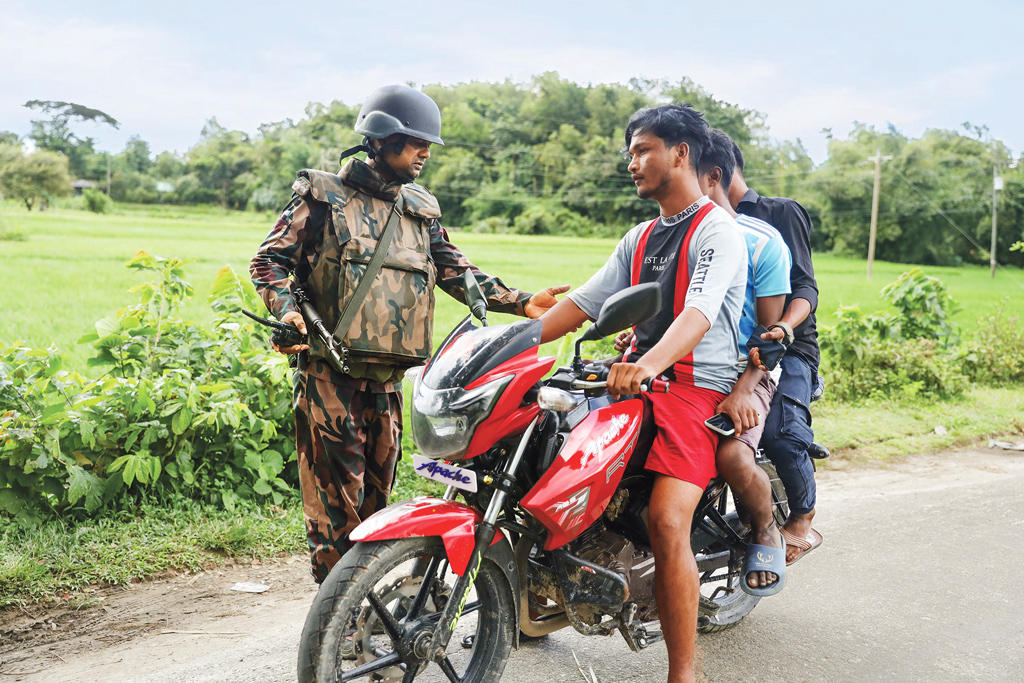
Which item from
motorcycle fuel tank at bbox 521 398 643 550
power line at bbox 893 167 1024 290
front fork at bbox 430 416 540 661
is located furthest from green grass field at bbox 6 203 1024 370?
motorcycle fuel tank at bbox 521 398 643 550

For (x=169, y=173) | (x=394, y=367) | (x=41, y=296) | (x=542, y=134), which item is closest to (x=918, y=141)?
(x=542, y=134)

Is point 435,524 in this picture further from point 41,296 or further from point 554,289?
point 41,296

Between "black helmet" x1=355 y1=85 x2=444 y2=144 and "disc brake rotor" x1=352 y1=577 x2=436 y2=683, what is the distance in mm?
1458

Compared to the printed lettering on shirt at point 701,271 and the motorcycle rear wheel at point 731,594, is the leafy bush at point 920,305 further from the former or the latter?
the printed lettering on shirt at point 701,271

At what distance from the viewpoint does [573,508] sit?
2.28 metres

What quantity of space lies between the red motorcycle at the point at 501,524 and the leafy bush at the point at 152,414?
1922mm

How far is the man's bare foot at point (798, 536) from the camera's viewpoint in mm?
3025

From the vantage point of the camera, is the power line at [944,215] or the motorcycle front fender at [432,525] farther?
the power line at [944,215]

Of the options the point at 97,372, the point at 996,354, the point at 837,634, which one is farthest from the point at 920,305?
the point at 97,372

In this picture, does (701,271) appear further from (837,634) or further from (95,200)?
(95,200)

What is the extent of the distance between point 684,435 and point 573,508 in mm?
483

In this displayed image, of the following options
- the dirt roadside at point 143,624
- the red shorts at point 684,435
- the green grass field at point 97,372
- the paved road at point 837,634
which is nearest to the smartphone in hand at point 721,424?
the red shorts at point 684,435

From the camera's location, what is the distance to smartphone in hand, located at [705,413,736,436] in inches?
102

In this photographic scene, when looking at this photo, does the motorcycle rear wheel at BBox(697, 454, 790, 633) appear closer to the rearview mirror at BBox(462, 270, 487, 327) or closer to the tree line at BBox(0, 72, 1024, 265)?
the rearview mirror at BBox(462, 270, 487, 327)
